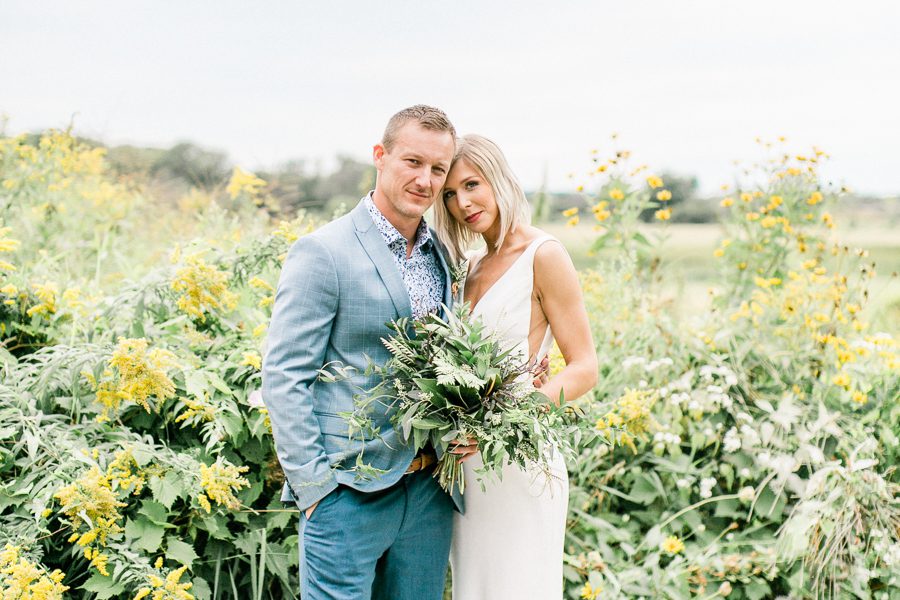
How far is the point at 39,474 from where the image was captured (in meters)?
2.67

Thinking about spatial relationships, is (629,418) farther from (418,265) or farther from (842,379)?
(418,265)

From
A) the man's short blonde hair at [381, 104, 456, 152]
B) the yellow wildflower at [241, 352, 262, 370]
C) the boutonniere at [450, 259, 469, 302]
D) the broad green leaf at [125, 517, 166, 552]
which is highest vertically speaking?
the man's short blonde hair at [381, 104, 456, 152]

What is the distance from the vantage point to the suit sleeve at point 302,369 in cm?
223

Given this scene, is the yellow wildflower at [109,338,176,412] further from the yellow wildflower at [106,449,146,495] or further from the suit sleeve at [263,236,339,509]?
the suit sleeve at [263,236,339,509]

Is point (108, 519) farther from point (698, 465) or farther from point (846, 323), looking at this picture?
point (846, 323)

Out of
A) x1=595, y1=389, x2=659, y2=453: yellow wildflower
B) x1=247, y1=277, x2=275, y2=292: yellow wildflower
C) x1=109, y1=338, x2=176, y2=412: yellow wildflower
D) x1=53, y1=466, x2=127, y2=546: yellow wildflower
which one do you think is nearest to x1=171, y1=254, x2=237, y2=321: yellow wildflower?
x1=247, y1=277, x2=275, y2=292: yellow wildflower

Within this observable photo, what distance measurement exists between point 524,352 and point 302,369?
0.79m

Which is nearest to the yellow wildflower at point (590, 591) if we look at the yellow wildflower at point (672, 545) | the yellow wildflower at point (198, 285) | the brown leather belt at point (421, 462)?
the yellow wildflower at point (672, 545)

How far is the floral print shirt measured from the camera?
246 cm

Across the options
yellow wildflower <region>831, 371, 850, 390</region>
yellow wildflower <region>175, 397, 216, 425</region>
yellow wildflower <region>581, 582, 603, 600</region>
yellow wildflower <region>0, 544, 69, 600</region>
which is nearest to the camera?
yellow wildflower <region>0, 544, 69, 600</region>

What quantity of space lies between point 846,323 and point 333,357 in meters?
3.11

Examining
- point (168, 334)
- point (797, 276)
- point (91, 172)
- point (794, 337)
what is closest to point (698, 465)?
point (794, 337)

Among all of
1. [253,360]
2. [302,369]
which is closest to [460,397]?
[302,369]

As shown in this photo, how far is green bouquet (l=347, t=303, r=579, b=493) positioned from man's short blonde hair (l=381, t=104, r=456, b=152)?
0.57m
